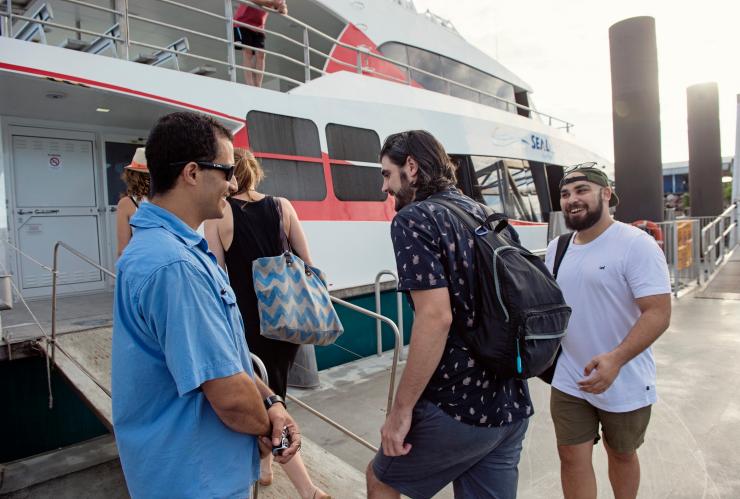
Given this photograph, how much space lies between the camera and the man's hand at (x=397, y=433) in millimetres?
1560

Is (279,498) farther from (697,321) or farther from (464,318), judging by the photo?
(697,321)

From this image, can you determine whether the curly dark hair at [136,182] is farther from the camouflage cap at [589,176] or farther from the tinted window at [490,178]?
the tinted window at [490,178]

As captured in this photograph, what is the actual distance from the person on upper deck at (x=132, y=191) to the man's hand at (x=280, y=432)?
230 centimetres

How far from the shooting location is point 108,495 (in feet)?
10.6

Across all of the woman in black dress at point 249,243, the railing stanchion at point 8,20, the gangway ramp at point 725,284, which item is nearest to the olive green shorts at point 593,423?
the woman in black dress at point 249,243

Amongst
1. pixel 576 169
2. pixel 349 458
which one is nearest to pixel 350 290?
pixel 349 458

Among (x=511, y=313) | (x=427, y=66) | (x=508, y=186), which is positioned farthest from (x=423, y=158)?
(x=427, y=66)

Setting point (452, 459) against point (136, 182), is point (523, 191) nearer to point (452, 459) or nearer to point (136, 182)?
point (136, 182)

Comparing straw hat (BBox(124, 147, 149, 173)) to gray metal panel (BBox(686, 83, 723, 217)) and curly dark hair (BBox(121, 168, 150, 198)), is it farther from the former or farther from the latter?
gray metal panel (BBox(686, 83, 723, 217))

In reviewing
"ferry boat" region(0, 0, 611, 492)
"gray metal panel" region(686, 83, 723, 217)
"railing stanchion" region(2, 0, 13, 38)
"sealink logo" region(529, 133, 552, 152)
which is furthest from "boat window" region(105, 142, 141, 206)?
"gray metal panel" region(686, 83, 723, 217)

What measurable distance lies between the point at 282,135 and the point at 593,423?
14.8 ft

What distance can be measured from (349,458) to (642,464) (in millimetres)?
1847

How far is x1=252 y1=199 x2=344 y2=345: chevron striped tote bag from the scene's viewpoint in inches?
95.4

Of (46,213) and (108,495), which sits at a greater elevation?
(46,213)
